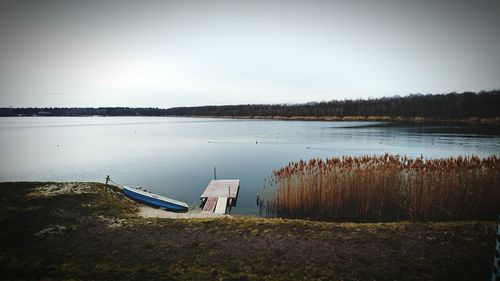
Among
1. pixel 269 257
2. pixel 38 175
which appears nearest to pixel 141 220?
pixel 269 257

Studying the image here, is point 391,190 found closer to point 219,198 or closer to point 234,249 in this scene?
point 234,249

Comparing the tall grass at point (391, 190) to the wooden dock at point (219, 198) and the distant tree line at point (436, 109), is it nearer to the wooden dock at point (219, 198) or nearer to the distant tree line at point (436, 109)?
the wooden dock at point (219, 198)

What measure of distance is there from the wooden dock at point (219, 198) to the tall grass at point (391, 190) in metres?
2.30

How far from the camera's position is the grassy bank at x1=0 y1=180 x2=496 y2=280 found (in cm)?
497

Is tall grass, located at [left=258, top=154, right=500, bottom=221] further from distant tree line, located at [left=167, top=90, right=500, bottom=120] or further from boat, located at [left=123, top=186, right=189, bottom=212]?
distant tree line, located at [left=167, top=90, right=500, bottom=120]

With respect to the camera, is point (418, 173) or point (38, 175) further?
point (38, 175)

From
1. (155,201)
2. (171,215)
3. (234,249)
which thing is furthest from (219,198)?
(234,249)

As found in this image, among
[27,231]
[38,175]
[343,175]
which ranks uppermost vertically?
[343,175]

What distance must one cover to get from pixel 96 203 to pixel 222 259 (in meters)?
6.71

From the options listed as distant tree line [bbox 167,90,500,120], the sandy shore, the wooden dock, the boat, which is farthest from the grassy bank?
distant tree line [bbox 167,90,500,120]

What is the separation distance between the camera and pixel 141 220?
26.9 feet

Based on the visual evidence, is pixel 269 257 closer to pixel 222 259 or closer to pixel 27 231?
pixel 222 259

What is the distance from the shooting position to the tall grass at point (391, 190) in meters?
9.27

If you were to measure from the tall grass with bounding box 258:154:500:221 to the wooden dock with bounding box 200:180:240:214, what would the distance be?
7.55 ft
